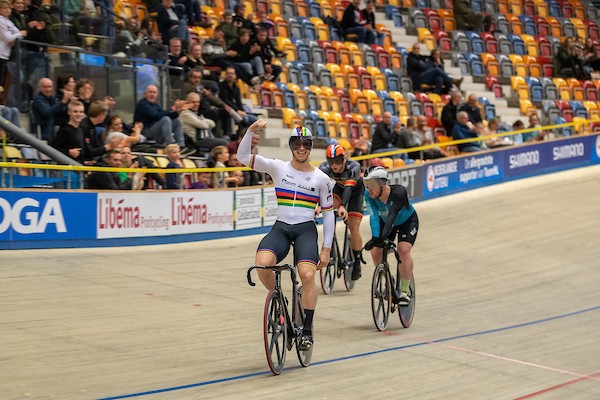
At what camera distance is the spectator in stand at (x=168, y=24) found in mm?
17641

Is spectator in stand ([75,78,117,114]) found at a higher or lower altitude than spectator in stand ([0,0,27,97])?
lower

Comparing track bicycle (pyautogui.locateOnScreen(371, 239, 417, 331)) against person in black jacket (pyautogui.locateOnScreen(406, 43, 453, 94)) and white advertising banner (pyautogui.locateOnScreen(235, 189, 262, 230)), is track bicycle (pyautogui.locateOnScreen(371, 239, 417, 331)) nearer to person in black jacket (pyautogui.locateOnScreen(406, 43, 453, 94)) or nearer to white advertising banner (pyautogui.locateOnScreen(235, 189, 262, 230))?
white advertising banner (pyautogui.locateOnScreen(235, 189, 262, 230))

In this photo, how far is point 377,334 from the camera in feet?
32.9

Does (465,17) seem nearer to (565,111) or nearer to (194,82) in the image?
(565,111)

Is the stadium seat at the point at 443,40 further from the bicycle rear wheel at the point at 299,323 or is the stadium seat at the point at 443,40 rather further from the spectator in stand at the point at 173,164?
the bicycle rear wheel at the point at 299,323

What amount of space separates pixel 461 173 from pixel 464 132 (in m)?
0.92

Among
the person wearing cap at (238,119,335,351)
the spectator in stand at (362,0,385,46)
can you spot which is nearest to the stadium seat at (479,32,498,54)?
the spectator in stand at (362,0,385,46)

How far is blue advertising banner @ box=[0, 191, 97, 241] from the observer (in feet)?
40.5

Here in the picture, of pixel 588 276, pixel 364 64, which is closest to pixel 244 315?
pixel 588 276

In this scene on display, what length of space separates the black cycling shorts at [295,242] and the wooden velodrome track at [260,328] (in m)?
0.91

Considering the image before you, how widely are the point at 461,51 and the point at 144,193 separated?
14.2m

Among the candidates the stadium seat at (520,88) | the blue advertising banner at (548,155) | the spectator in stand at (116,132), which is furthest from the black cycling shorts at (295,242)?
the stadium seat at (520,88)

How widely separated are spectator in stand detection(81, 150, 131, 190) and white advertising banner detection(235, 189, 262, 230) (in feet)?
7.05

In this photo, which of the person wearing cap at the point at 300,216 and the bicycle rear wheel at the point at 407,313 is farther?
the bicycle rear wheel at the point at 407,313
